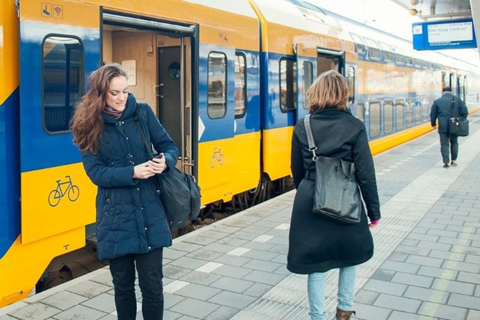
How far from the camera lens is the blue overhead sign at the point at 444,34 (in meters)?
14.9

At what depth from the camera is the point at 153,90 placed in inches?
271

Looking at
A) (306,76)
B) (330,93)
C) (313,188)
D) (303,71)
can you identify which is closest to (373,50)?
(306,76)

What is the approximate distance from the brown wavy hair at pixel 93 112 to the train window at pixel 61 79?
1322 mm

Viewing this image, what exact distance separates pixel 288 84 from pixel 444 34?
Answer: 27.8 ft

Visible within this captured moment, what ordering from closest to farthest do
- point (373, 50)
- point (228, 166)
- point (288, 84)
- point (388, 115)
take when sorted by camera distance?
1. point (228, 166)
2. point (288, 84)
3. point (373, 50)
4. point (388, 115)

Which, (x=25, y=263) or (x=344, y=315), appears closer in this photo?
(x=344, y=315)

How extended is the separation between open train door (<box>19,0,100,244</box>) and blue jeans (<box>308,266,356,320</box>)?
2.10m

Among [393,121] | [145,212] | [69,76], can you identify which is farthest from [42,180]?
[393,121]

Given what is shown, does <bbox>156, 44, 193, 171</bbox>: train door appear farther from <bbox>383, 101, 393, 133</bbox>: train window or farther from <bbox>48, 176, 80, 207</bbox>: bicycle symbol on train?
<bbox>383, 101, 393, 133</bbox>: train window

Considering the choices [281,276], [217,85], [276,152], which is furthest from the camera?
[276,152]

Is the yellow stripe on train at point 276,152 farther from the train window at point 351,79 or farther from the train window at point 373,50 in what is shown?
the train window at point 373,50

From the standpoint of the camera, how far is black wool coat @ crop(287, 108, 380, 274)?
11.1 ft

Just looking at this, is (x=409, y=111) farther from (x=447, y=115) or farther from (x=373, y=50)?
(x=447, y=115)

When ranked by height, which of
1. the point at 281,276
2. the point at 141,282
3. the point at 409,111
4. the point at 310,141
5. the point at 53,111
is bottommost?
the point at 281,276
